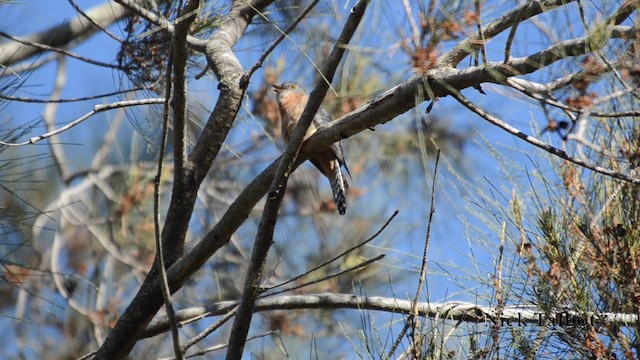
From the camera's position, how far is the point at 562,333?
92.0 inches

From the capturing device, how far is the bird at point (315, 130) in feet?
12.9

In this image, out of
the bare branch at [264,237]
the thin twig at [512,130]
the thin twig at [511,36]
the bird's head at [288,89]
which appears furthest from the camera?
the bird's head at [288,89]

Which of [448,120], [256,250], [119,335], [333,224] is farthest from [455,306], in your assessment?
[333,224]

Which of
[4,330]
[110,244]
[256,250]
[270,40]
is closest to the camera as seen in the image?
[256,250]

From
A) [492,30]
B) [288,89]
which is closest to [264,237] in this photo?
[492,30]

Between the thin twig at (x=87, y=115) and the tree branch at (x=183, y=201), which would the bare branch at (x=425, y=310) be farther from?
the thin twig at (x=87, y=115)

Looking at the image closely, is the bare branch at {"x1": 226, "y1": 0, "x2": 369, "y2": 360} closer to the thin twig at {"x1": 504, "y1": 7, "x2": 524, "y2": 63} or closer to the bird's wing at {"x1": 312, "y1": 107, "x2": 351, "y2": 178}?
the thin twig at {"x1": 504, "y1": 7, "x2": 524, "y2": 63}

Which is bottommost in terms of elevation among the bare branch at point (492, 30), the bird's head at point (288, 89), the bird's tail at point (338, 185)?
the bare branch at point (492, 30)

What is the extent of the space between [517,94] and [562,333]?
0.68 metres

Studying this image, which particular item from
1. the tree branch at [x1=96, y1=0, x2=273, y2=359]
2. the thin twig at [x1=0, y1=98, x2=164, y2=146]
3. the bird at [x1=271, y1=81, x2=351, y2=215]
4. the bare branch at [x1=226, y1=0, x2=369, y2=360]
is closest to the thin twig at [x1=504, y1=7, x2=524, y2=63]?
the bare branch at [x1=226, y1=0, x2=369, y2=360]

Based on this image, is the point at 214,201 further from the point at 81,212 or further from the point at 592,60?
the point at 592,60

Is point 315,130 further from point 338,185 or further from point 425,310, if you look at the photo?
point 425,310

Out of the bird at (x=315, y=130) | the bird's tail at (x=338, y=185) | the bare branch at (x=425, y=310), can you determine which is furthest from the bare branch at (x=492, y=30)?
the bird's tail at (x=338, y=185)

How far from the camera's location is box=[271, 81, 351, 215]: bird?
12.9 ft
